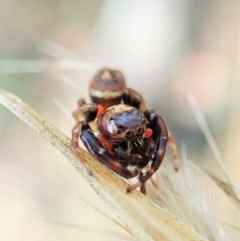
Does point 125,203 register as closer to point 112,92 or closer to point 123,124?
point 123,124

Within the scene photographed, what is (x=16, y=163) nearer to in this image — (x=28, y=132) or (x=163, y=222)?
(x=28, y=132)

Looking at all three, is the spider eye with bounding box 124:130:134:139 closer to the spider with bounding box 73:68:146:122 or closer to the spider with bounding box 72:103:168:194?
the spider with bounding box 72:103:168:194

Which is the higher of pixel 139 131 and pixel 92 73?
pixel 139 131

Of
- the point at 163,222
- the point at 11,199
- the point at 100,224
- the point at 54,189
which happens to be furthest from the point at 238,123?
the point at 163,222

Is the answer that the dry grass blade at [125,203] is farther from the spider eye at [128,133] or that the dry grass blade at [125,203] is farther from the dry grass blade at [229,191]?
the dry grass blade at [229,191]

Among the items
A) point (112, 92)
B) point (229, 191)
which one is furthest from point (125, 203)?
point (112, 92)

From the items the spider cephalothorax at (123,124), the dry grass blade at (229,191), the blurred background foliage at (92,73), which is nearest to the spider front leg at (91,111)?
the spider cephalothorax at (123,124)

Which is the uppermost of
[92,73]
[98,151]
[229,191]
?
[98,151]
